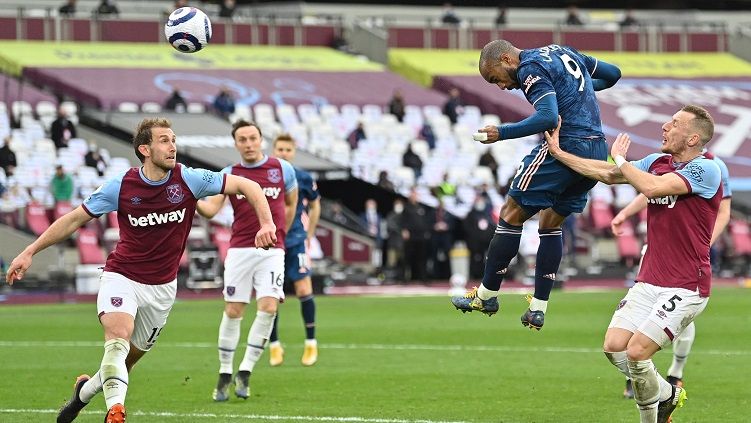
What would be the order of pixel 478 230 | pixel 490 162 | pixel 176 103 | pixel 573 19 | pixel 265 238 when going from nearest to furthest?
1. pixel 265 238
2. pixel 478 230
3. pixel 176 103
4. pixel 490 162
5. pixel 573 19

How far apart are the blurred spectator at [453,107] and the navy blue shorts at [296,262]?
26235 mm

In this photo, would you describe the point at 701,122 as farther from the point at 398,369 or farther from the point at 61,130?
the point at 61,130

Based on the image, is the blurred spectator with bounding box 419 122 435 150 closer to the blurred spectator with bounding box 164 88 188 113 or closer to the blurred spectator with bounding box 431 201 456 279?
the blurred spectator with bounding box 431 201 456 279

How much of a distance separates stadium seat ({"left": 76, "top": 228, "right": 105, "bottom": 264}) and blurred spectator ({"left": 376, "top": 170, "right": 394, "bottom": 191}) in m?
8.01

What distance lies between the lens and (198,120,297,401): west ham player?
545 inches

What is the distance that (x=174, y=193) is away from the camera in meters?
10.9

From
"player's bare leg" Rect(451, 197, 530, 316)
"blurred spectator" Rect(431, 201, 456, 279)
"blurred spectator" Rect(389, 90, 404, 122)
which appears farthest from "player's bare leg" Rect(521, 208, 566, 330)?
"blurred spectator" Rect(389, 90, 404, 122)

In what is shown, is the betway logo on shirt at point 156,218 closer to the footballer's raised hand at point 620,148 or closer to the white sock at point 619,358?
the footballer's raised hand at point 620,148

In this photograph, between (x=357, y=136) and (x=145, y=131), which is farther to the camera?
(x=357, y=136)

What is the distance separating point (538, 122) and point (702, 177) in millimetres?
1254

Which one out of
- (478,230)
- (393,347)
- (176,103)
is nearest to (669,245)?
(393,347)

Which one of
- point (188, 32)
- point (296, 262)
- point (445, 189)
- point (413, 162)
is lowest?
point (445, 189)

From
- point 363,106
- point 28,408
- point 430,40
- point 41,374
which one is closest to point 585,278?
point 363,106

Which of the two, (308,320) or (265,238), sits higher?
(265,238)
